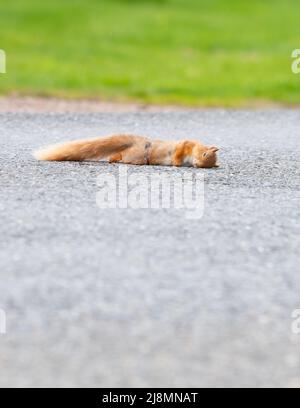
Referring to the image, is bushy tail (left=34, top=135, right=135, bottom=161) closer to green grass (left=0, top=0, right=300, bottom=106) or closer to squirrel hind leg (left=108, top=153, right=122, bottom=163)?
squirrel hind leg (left=108, top=153, right=122, bottom=163)

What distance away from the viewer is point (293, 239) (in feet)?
21.1

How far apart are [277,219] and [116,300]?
84.3 inches

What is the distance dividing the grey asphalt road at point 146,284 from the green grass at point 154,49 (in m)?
7.04

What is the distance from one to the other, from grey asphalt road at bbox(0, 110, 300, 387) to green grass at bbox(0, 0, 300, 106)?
7.04 m

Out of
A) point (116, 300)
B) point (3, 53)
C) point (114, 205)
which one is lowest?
point (116, 300)

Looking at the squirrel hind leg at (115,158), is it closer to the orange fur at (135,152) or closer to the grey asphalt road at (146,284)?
the orange fur at (135,152)

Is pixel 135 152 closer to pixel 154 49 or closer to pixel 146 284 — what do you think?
pixel 146 284

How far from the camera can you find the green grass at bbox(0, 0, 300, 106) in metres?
15.5

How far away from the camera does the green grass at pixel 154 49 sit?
15.5 meters

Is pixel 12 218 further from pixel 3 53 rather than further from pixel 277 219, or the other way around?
pixel 3 53

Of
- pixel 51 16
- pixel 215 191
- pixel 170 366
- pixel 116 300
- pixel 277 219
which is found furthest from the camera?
pixel 51 16

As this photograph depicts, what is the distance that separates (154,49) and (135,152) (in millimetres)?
13158

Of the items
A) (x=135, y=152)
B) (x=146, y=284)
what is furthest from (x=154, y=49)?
(x=146, y=284)

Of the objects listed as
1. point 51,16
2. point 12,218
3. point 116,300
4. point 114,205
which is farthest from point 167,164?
point 51,16
